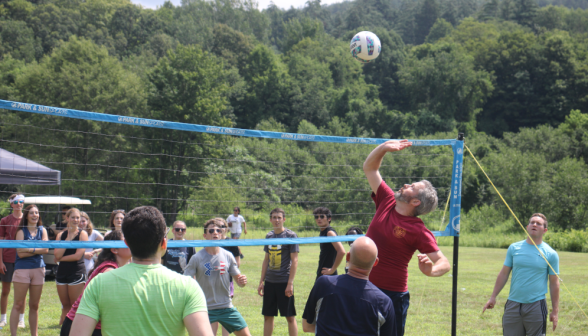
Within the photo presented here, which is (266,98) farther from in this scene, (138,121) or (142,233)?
(142,233)

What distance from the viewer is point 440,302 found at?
9594 mm

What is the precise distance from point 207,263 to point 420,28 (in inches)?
4280

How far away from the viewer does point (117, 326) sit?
2.18 meters

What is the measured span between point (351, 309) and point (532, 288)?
10.4 ft

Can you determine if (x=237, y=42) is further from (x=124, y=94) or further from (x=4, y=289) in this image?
(x=4, y=289)

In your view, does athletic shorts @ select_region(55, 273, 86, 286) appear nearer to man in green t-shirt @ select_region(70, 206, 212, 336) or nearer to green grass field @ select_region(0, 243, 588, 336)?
green grass field @ select_region(0, 243, 588, 336)

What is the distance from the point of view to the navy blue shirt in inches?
110

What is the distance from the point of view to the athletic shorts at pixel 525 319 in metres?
5.01

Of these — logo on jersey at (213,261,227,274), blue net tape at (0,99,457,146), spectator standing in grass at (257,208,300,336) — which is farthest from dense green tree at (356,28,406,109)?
logo on jersey at (213,261,227,274)

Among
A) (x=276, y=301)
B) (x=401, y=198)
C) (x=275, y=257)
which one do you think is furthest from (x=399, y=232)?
(x=276, y=301)

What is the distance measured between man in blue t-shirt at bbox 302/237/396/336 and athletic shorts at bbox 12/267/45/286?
4.78 metres

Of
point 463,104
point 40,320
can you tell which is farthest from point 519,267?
point 463,104

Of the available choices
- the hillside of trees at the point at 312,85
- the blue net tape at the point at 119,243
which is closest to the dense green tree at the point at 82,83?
the hillside of trees at the point at 312,85

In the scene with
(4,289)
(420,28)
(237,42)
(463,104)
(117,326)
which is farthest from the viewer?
(420,28)
